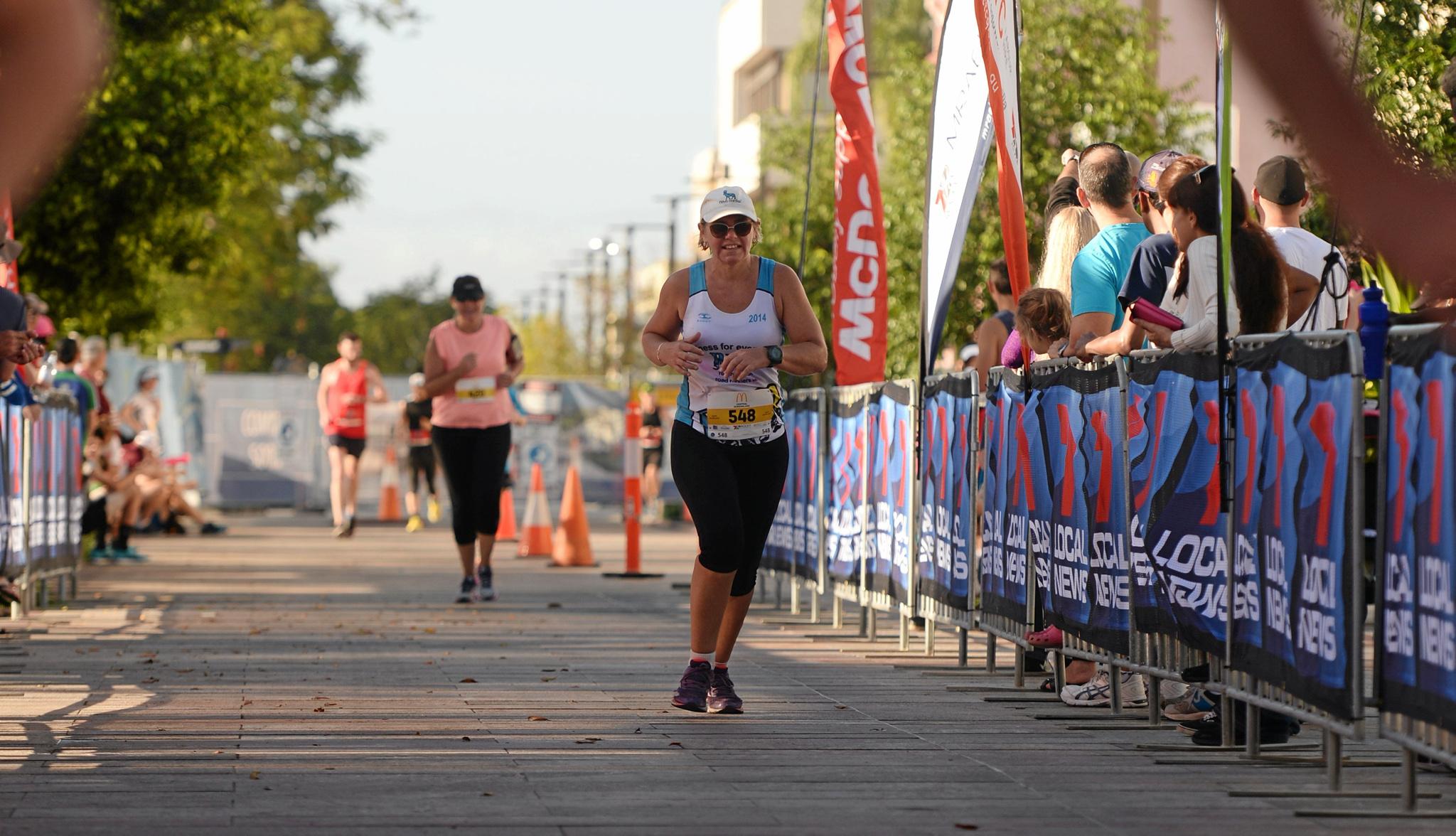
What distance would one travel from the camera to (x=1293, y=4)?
0.75 meters

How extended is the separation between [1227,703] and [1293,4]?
19.2 feet

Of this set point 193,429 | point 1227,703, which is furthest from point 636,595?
point 193,429

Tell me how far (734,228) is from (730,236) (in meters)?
0.04

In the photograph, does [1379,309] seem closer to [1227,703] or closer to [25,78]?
[1227,703]

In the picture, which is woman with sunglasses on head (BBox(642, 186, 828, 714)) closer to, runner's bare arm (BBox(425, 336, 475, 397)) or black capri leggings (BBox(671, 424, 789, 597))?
black capri leggings (BBox(671, 424, 789, 597))

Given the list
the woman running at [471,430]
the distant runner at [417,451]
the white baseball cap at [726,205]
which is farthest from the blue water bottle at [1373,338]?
the distant runner at [417,451]

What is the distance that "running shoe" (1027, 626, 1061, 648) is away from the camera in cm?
787

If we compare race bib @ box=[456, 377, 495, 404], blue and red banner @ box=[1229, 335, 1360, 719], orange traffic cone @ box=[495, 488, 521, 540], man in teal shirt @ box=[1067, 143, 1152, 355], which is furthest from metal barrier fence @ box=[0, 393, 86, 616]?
orange traffic cone @ box=[495, 488, 521, 540]

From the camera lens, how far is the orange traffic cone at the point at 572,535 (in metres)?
18.9

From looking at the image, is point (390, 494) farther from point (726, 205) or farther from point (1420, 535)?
point (1420, 535)

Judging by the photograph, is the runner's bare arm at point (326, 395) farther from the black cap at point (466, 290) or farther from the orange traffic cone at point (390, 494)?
the black cap at point (466, 290)

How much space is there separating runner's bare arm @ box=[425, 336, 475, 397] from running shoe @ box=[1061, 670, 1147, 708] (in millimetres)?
6475

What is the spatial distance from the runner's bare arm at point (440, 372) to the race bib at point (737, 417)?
5.96 metres

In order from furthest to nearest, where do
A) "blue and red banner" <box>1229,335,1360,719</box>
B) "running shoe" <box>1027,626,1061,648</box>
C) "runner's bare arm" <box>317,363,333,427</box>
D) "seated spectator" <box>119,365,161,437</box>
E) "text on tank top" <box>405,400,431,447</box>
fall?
"text on tank top" <box>405,400,431,447</box>, "runner's bare arm" <box>317,363,333,427</box>, "seated spectator" <box>119,365,161,437</box>, "running shoe" <box>1027,626,1061,648</box>, "blue and red banner" <box>1229,335,1360,719</box>
